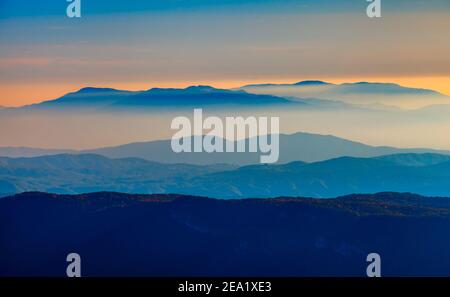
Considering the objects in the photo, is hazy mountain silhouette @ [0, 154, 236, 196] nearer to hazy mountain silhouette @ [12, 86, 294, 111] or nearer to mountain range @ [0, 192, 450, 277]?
mountain range @ [0, 192, 450, 277]

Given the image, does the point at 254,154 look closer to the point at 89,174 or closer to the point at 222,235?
the point at 222,235

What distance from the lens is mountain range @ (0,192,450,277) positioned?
13352mm

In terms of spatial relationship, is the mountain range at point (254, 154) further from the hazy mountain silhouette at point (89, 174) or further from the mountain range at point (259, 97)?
the mountain range at point (259, 97)

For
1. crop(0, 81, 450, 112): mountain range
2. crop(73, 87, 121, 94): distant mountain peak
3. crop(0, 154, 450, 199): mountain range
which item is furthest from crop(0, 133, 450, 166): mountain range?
crop(73, 87, 121, 94): distant mountain peak

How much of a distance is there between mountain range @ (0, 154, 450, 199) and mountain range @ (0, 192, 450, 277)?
9cm

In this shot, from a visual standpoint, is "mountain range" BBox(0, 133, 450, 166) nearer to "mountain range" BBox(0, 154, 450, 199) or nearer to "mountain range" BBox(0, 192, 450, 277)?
"mountain range" BBox(0, 154, 450, 199)

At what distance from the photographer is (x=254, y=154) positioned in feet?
43.3

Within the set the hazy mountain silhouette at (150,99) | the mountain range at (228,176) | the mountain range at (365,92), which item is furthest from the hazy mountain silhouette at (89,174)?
the mountain range at (365,92)

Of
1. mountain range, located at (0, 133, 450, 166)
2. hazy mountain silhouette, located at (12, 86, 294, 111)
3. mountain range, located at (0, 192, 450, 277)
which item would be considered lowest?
mountain range, located at (0, 192, 450, 277)

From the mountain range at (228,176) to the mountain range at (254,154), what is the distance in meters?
0.07

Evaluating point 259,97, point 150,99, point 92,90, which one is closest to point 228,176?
point 259,97

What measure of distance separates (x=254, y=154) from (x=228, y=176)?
1.11 feet

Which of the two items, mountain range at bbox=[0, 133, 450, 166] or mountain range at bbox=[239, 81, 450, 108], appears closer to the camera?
mountain range at bbox=[0, 133, 450, 166]

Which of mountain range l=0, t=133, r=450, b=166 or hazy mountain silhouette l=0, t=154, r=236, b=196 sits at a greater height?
mountain range l=0, t=133, r=450, b=166
